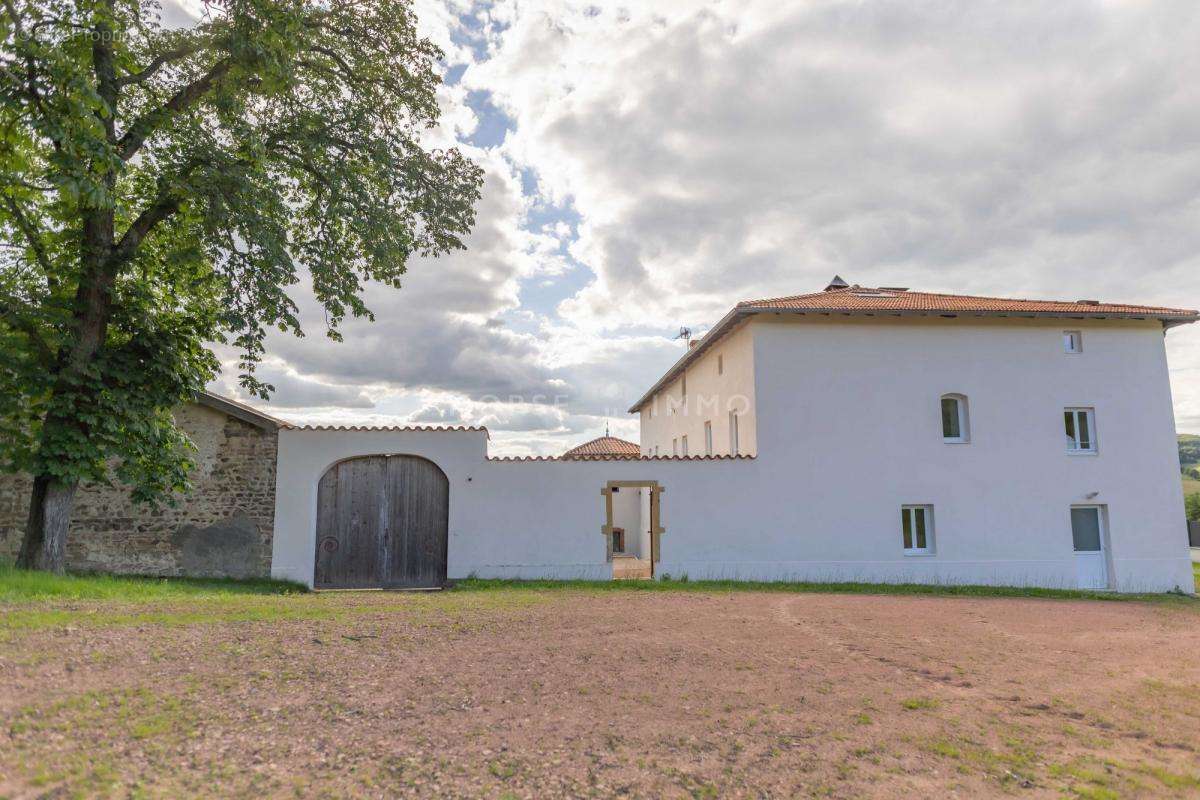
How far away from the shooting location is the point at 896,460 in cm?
1446

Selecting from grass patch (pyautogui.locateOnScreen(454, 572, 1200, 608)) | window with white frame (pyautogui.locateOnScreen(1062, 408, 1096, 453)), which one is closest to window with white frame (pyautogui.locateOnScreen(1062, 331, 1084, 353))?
window with white frame (pyautogui.locateOnScreen(1062, 408, 1096, 453))

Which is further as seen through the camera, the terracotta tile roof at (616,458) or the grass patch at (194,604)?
the terracotta tile roof at (616,458)

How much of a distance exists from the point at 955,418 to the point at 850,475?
3024 millimetres

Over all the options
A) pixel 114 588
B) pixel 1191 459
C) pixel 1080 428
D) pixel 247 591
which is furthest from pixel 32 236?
pixel 1191 459

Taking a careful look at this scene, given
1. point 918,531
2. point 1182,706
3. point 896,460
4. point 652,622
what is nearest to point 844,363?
point 896,460

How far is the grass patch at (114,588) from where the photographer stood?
823 cm

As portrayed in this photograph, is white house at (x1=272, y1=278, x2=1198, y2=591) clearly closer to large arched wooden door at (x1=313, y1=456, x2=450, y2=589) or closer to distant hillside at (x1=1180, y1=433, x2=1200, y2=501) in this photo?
large arched wooden door at (x1=313, y1=456, x2=450, y2=589)

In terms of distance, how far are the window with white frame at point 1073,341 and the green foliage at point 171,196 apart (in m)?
13.5

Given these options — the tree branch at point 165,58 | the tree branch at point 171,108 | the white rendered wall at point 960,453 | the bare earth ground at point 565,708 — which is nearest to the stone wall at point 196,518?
the bare earth ground at point 565,708

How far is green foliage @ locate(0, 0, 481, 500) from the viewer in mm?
9031

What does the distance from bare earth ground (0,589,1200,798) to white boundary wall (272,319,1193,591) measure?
15.9 ft

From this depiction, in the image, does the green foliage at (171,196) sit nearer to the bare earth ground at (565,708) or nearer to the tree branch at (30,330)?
the tree branch at (30,330)

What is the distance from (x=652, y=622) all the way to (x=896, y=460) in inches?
336

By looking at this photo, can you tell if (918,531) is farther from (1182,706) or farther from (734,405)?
(1182,706)
